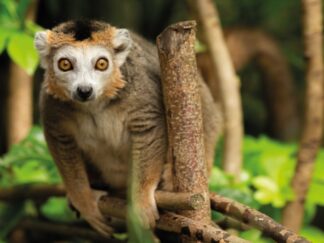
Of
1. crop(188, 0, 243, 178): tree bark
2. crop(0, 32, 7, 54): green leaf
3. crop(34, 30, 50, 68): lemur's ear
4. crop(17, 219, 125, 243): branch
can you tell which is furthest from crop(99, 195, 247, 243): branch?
crop(188, 0, 243, 178): tree bark

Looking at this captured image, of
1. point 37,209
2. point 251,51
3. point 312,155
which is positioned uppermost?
point 251,51

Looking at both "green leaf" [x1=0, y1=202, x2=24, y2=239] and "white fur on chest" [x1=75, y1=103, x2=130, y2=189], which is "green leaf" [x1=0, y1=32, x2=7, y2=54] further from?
"green leaf" [x1=0, y1=202, x2=24, y2=239]

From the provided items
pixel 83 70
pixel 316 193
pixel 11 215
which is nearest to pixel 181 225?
pixel 83 70

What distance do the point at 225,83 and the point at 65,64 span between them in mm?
1790

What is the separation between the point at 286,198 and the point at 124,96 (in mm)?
1379

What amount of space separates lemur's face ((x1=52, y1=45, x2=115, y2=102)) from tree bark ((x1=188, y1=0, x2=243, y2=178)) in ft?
5.29

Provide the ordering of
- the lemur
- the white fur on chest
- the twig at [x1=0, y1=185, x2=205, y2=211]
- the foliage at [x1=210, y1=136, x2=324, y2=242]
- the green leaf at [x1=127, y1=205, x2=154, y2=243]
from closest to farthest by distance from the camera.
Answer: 1. the green leaf at [x1=127, y1=205, x2=154, y2=243]
2. the twig at [x1=0, y1=185, x2=205, y2=211]
3. the lemur
4. the white fur on chest
5. the foliage at [x1=210, y1=136, x2=324, y2=242]

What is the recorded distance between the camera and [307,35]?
4137 millimetres

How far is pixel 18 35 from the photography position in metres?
3.88

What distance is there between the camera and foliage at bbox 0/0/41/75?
12.1 ft

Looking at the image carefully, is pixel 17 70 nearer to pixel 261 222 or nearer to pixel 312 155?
pixel 312 155

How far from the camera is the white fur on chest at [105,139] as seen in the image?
3.39 meters

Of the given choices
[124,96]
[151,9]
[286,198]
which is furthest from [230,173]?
[151,9]

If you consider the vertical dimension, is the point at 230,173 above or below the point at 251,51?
below
